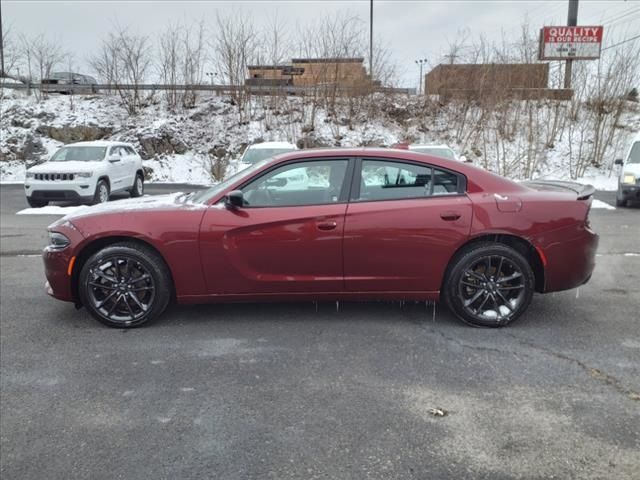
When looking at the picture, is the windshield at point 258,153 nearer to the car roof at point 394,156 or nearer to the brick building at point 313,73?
the car roof at point 394,156

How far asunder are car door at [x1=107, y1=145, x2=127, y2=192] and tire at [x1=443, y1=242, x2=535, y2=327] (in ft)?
38.2

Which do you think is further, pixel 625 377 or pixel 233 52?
pixel 233 52

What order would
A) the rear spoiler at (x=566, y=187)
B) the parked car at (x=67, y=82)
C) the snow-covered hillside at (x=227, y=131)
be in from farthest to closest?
the parked car at (x=67, y=82), the snow-covered hillside at (x=227, y=131), the rear spoiler at (x=566, y=187)

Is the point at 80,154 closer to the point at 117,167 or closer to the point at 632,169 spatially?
the point at 117,167

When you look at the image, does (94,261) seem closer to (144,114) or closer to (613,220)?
(613,220)

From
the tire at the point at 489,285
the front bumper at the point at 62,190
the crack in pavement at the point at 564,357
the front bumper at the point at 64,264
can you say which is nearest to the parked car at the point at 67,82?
the front bumper at the point at 62,190

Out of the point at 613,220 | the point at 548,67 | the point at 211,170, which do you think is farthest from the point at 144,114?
the point at 613,220

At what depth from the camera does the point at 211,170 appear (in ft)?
70.6

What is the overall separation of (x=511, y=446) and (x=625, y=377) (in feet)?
4.24

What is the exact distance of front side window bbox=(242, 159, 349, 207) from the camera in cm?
454

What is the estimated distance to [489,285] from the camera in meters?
4.53

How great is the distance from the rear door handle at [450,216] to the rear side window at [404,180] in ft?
0.66

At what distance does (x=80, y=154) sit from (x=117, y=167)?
946 millimetres

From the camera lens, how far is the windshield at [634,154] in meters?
13.4
